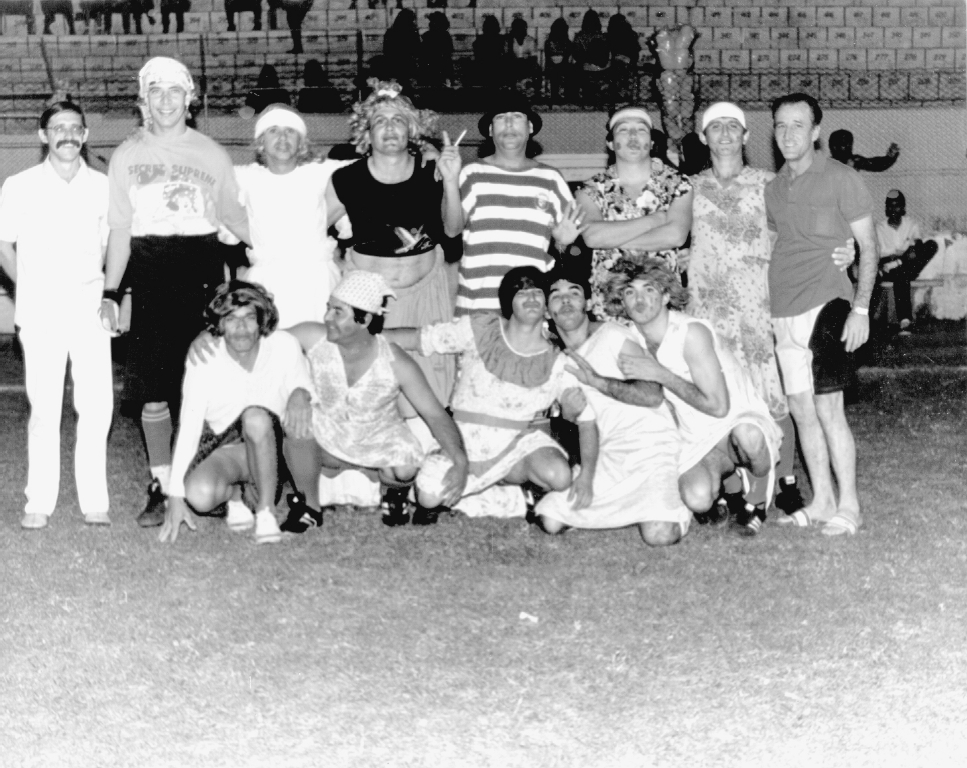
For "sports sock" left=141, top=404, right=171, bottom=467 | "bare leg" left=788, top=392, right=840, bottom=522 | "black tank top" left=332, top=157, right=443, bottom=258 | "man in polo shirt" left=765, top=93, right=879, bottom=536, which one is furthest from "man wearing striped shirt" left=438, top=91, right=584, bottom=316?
"sports sock" left=141, top=404, right=171, bottom=467

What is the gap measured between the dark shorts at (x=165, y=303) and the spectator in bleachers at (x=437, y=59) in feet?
38.0

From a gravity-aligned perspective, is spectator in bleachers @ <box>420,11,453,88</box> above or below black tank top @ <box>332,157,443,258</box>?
above

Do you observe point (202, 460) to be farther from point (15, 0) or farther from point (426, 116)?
point (15, 0)

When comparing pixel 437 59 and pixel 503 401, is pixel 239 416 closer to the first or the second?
pixel 503 401

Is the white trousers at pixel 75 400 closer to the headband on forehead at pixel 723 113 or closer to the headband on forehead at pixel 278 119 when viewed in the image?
the headband on forehead at pixel 278 119

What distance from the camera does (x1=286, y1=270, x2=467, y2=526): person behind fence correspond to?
516cm

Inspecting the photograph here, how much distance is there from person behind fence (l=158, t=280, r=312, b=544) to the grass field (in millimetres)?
142

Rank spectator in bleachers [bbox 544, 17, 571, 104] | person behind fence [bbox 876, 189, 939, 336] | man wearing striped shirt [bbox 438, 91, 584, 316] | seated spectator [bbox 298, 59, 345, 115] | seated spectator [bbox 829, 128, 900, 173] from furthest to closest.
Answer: spectator in bleachers [bbox 544, 17, 571, 104]
seated spectator [bbox 298, 59, 345, 115]
seated spectator [bbox 829, 128, 900, 173]
person behind fence [bbox 876, 189, 939, 336]
man wearing striped shirt [bbox 438, 91, 584, 316]

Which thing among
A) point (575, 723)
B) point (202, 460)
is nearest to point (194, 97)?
point (202, 460)

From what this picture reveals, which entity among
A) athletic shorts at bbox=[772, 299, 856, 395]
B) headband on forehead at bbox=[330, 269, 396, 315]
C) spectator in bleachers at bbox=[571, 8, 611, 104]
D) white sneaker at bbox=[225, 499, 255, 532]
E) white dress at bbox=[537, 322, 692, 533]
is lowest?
white sneaker at bbox=[225, 499, 255, 532]

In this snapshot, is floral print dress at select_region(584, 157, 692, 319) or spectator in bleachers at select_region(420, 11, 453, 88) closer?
floral print dress at select_region(584, 157, 692, 319)

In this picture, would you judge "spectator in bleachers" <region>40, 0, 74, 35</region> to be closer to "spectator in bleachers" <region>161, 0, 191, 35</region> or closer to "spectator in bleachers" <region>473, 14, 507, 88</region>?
"spectator in bleachers" <region>161, 0, 191, 35</region>

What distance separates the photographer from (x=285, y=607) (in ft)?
14.1

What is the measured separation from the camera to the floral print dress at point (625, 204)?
5355 mm
